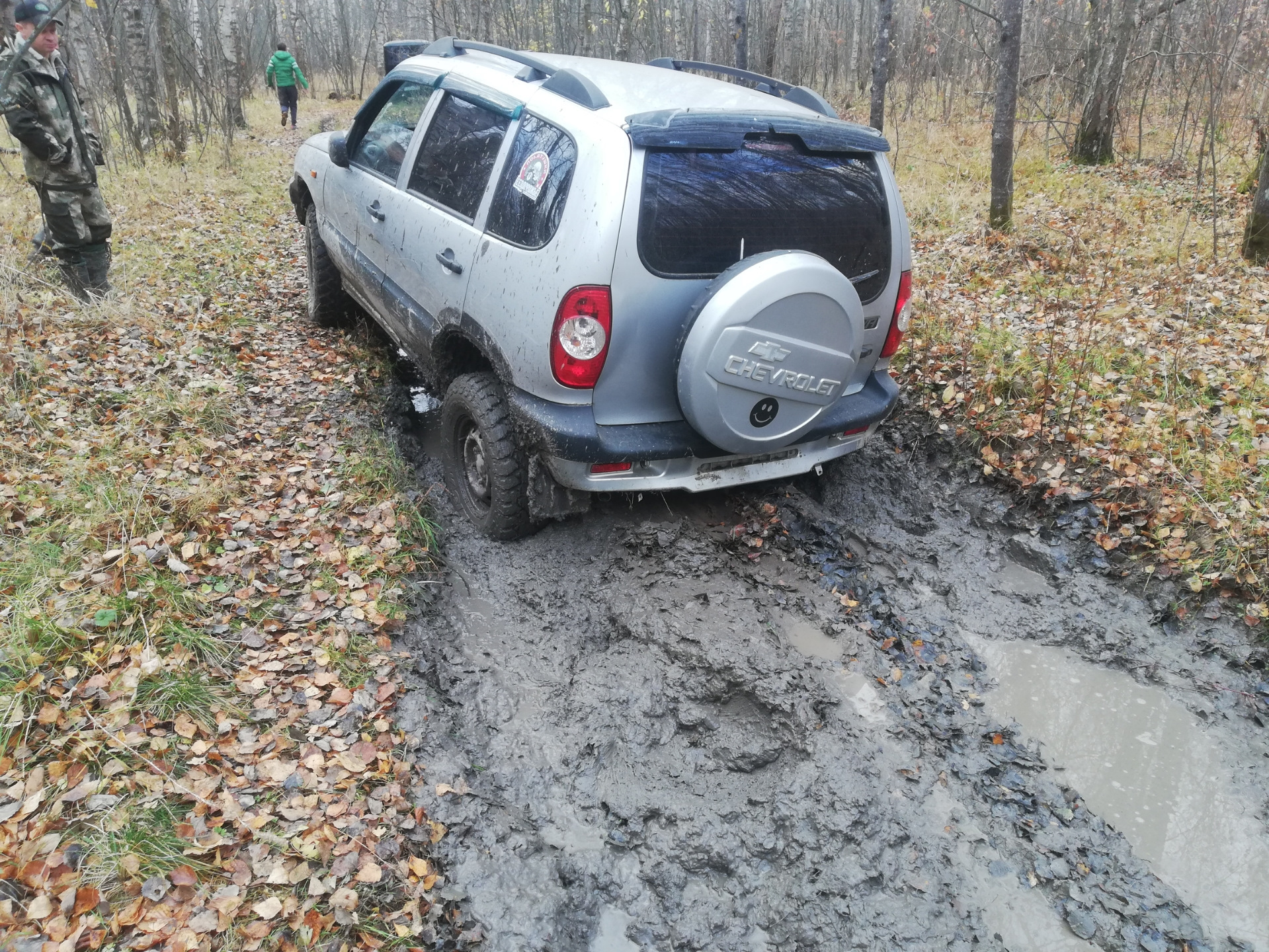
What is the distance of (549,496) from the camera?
11.8ft

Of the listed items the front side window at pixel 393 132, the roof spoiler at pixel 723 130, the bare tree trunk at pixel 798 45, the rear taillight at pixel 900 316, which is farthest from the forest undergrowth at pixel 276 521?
the bare tree trunk at pixel 798 45

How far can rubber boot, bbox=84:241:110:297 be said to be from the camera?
5.83 m

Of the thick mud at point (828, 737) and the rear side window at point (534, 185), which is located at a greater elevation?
the rear side window at point (534, 185)

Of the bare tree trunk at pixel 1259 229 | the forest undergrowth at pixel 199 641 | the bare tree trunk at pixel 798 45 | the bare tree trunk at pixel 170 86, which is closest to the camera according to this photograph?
the forest undergrowth at pixel 199 641

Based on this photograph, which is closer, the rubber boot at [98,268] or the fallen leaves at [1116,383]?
the fallen leaves at [1116,383]

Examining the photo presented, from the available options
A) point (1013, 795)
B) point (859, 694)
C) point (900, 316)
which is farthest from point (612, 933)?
point (900, 316)

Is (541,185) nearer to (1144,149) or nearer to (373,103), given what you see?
(373,103)

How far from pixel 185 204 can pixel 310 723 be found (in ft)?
27.8

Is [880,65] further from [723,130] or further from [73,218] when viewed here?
[73,218]

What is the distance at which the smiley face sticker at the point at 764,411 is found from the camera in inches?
126

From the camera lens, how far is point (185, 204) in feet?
29.8

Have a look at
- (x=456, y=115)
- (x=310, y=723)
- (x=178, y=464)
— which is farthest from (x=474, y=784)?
(x=456, y=115)

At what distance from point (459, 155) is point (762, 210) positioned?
1.63 metres

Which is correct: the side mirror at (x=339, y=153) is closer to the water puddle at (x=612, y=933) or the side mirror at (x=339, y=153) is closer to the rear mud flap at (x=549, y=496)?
the rear mud flap at (x=549, y=496)
